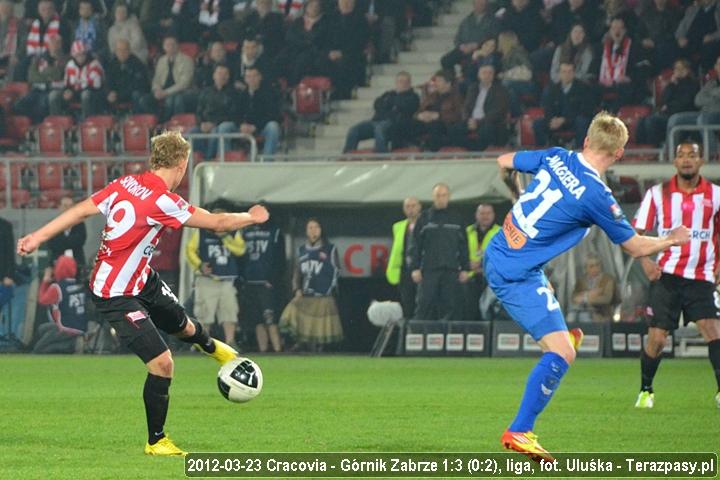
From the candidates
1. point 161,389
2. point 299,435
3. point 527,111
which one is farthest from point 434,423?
point 527,111

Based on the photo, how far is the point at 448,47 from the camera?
25922 mm

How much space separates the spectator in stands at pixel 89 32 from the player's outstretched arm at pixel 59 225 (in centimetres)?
1823

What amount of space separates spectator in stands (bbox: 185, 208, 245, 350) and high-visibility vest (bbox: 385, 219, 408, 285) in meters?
2.04

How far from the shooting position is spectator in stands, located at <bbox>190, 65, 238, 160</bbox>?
23.7 metres

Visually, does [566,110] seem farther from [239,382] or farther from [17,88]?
[239,382]

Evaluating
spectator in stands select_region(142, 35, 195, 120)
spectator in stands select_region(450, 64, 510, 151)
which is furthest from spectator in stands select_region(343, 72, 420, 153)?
spectator in stands select_region(142, 35, 195, 120)

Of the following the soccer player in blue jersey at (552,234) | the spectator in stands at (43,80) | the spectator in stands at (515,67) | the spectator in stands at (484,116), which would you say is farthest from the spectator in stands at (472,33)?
the soccer player in blue jersey at (552,234)

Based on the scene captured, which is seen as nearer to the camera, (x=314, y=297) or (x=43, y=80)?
(x=314, y=297)

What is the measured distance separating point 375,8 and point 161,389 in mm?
17501

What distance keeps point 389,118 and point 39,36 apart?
7.43 meters

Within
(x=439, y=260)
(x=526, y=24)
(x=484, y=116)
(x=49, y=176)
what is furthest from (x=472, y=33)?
(x=49, y=176)

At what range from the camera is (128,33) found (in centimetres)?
2647

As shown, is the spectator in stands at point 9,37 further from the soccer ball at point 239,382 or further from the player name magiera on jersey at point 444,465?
the player name magiera on jersey at point 444,465

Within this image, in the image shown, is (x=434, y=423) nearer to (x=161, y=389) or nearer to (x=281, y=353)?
(x=161, y=389)
